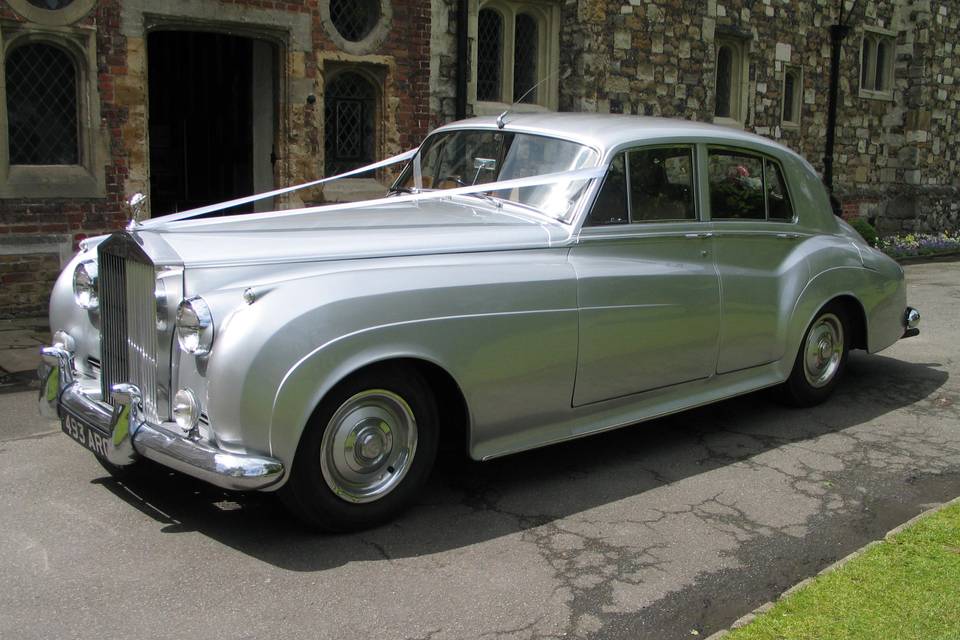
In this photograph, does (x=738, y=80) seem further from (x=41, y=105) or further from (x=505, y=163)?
(x=505, y=163)

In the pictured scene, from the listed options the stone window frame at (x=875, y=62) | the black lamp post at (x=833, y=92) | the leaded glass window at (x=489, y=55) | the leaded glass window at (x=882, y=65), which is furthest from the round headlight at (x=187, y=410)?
the leaded glass window at (x=882, y=65)

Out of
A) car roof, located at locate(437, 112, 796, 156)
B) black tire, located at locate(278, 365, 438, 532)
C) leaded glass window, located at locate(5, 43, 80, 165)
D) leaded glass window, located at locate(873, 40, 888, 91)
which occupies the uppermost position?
leaded glass window, located at locate(873, 40, 888, 91)

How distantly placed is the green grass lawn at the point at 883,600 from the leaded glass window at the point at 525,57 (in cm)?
963

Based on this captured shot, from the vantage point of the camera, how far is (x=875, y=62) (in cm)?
1881

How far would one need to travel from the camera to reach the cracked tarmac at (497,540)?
11.4ft

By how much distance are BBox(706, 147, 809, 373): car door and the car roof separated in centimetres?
14

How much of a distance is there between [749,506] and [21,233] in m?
7.19

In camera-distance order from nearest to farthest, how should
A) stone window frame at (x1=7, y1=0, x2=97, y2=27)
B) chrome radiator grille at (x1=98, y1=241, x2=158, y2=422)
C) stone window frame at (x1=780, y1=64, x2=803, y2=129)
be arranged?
chrome radiator grille at (x1=98, y1=241, x2=158, y2=422), stone window frame at (x1=7, y1=0, x2=97, y2=27), stone window frame at (x1=780, y1=64, x2=803, y2=129)

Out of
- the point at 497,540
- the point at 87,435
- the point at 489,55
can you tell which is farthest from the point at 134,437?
the point at 489,55

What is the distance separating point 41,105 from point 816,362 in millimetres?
7316

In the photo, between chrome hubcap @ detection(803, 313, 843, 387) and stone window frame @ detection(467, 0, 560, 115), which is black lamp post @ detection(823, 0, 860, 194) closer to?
stone window frame @ detection(467, 0, 560, 115)

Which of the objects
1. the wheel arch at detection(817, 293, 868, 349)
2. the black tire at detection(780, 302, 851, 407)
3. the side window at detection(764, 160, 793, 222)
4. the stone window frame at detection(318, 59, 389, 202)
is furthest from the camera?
the stone window frame at detection(318, 59, 389, 202)

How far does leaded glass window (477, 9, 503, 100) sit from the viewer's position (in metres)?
12.3

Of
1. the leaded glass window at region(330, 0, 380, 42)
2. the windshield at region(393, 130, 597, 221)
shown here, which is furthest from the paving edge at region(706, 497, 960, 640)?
the leaded glass window at region(330, 0, 380, 42)
